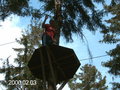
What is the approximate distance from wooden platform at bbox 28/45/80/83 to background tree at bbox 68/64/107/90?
29.1 metres

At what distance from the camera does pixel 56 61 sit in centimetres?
1002

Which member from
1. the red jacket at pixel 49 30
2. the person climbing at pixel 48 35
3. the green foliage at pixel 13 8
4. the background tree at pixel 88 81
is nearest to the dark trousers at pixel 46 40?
the person climbing at pixel 48 35

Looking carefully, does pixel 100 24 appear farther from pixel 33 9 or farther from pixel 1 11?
pixel 1 11

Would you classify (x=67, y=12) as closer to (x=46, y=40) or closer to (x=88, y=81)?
(x=46, y=40)

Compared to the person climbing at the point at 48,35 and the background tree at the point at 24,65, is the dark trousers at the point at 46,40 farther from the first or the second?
the background tree at the point at 24,65

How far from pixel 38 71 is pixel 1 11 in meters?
2.86

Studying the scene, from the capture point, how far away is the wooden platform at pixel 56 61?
946 centimetres

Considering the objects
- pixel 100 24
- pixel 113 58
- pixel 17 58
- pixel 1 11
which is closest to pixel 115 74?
pixel 113 58

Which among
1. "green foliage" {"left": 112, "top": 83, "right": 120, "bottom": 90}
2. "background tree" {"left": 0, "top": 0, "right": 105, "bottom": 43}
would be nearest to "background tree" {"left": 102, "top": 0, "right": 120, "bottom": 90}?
"green foliage" {"left": 112, "top": 83, "right": 120, "bottom": 90}

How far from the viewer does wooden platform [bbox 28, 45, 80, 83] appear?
946 centimetres

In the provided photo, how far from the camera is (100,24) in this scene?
38.5 ft

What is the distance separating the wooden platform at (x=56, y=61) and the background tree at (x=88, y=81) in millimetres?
29086

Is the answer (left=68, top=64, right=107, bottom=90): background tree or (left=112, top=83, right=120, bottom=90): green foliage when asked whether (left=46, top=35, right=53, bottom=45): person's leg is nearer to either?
(left=112, top=83, right=120, bottom=90): green foliage

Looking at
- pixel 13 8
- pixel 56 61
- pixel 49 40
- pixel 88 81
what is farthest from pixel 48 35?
pixel 88 81
